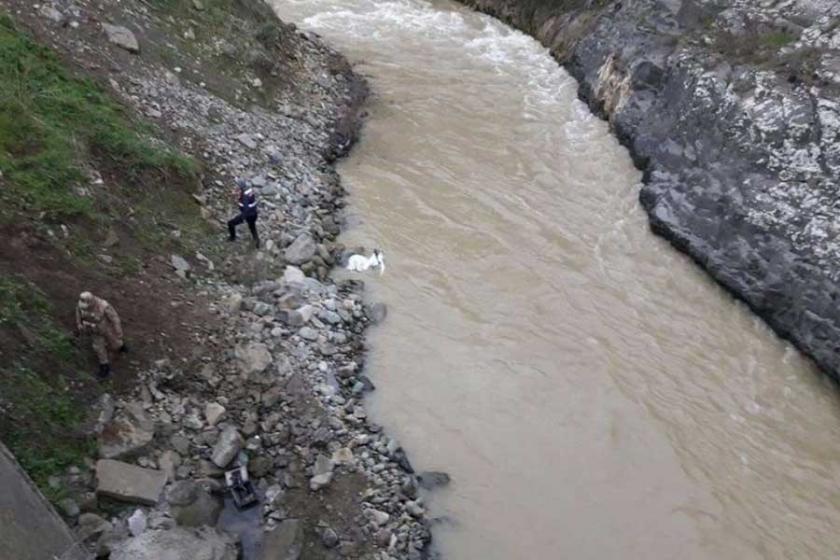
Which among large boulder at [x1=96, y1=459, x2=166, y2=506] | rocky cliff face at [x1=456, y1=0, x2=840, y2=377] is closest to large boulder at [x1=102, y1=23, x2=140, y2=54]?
large boulder at [x1=96, y1=459, x2=166, y2=506]

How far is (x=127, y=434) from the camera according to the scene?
9.64 metres

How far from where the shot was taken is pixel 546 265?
→ 15766mm

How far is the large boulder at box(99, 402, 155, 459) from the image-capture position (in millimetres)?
9398

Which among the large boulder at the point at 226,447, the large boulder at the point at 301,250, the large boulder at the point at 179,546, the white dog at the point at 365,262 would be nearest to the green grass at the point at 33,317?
the large boulder at the point at 226,447

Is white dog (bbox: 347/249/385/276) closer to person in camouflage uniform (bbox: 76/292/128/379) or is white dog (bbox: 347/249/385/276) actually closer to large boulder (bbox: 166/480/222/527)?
person in camouflage uniform (bbox: 76/292/128/379)

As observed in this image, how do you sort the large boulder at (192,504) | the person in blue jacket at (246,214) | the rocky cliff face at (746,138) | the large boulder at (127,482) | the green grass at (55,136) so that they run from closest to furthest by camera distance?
1. the large boulder at (127,482)
2. the large boulder at (192,504)
3. the green grass at (55,136)
4. the person in blue jacket at (246,214)
5. the rocky cliff face at (746,138)

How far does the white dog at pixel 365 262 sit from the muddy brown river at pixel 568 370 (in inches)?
10.5

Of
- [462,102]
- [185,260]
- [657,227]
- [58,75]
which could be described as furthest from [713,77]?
[58,75]

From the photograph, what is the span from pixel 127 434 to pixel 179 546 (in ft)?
5.49

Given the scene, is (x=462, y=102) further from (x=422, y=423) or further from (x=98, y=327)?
(x=98, y=327)

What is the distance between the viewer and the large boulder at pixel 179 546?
8562mm

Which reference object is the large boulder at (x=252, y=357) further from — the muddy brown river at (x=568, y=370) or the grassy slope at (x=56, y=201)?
the grassy slope at (x=56, y=201)

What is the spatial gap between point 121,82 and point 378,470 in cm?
981

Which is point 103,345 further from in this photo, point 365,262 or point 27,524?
point 365,262
